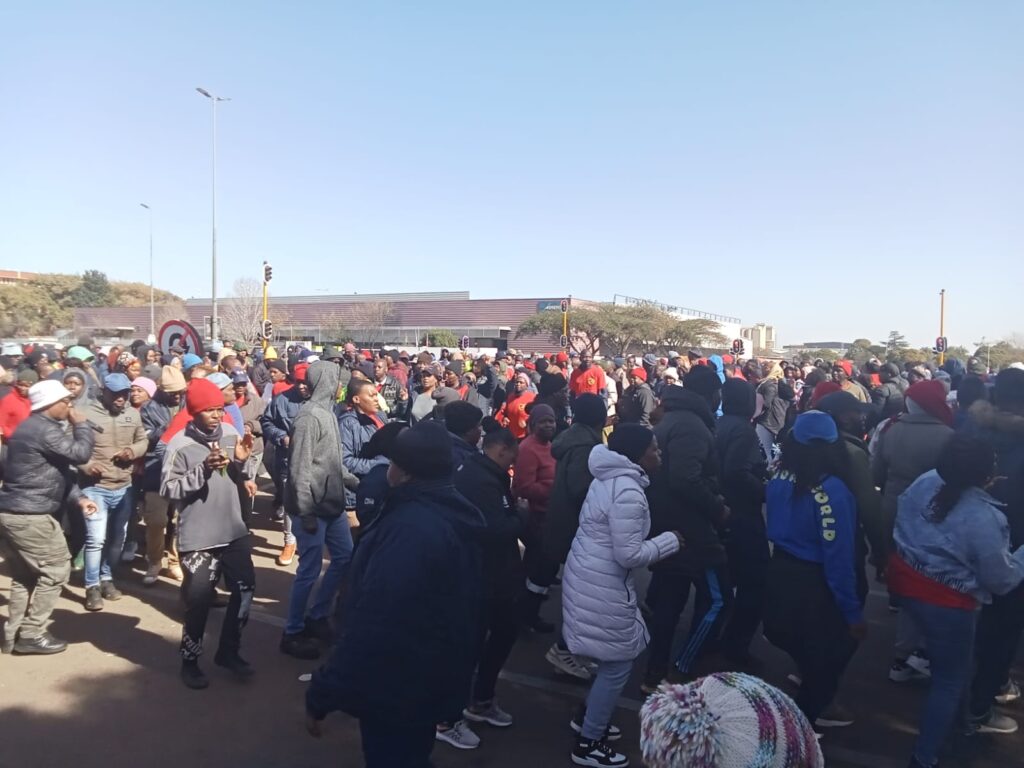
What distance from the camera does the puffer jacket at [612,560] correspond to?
373 centimetres

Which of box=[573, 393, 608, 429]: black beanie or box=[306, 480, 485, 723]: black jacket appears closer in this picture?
box=[306, 480, 485, 723]: black jacket

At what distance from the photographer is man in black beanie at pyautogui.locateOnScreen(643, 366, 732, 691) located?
180 inches

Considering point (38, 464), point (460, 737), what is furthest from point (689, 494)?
point (38, 464)

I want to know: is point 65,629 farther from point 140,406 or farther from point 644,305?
point 644,305

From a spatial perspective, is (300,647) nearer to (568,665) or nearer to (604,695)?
(568,665)

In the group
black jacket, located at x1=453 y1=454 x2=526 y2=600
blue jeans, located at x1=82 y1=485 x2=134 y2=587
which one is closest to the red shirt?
blue jeans, located at x1=82 y1=485 x2=134 y2=587

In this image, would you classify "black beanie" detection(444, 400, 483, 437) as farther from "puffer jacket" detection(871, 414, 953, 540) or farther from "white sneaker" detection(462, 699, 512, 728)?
"puffer jacket" detection(871, 414, 953, 540)

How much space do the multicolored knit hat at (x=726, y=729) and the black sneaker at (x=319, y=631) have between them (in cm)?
391

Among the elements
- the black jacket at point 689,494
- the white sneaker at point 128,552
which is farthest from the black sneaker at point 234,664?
the white sneaker at point 128,552

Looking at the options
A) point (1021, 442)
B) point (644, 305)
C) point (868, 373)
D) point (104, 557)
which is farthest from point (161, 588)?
point (644, 305)

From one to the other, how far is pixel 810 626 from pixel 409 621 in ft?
7.42

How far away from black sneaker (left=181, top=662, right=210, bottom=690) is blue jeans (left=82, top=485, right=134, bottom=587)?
1.81 m

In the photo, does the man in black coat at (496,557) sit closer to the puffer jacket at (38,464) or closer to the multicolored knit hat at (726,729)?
the multicolored knit hat at (726,729)

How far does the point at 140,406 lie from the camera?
6.83m
